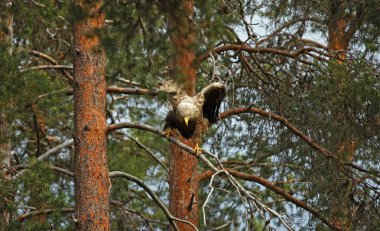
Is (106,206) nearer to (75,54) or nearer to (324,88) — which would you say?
(75,54)

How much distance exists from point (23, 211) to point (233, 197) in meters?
4.76

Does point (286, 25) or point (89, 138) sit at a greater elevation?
point (286, 25)

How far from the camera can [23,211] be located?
33.8 ft

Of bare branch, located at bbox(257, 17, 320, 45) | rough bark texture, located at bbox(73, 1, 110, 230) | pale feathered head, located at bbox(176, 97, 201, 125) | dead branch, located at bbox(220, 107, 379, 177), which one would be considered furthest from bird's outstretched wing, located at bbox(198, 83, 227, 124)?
bare branch, located at bbox(257, 17, 320, 45)

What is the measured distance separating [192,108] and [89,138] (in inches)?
41.1

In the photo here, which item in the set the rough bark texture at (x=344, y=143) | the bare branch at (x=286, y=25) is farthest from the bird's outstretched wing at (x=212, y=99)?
the bare branch at (x=286, y=25)

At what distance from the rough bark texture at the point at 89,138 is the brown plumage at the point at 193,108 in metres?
0.72

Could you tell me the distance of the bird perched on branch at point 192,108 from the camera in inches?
345

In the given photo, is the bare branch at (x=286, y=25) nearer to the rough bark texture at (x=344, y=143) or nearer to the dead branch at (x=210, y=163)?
the rough bark texture at (x=344, y=143)

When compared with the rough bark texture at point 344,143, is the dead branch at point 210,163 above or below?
below

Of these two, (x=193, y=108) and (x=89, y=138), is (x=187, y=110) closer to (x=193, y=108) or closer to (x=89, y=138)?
(x=193, y=108)

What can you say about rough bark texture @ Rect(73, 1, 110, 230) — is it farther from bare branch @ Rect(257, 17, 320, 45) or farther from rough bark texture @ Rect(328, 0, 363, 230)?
bare branch @ Rect(257, 17, 320, 45)

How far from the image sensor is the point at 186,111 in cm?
877

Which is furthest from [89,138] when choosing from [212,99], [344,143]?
[344,143]
